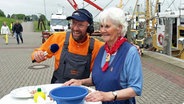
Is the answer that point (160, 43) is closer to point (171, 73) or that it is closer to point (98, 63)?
point (171, 73)

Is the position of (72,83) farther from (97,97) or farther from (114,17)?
(114,17)

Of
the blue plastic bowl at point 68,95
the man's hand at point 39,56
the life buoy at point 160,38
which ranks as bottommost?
the life buoy at point 160,38

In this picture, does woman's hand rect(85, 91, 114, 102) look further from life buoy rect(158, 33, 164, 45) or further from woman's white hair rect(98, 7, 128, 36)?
life buoy rect(158, 33, 164, 45)

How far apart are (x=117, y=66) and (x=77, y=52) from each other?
0.89 meters

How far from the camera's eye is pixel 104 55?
3023 millimetres

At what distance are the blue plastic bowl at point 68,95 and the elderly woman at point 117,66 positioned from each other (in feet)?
0.33

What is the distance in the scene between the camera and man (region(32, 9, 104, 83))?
347cm

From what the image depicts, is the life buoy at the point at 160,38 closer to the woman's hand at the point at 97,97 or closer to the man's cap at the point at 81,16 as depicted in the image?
the man's cap at the point at 81,16

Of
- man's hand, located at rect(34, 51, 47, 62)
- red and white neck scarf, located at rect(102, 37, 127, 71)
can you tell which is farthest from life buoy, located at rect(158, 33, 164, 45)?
red and white neck scarf, located at rect(102, 37, 127, 71)

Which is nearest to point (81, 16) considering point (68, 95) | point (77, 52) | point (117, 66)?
point (77, 52)

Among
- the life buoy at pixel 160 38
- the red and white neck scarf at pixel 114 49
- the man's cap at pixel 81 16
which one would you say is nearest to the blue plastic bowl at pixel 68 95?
the red and white neck scarf at pixel 114 49

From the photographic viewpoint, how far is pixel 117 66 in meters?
2.80

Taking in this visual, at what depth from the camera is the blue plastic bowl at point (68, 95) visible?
2.35 meters

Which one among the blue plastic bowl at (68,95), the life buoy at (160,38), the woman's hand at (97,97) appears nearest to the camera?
the blue plastic bowl at (68,95)
